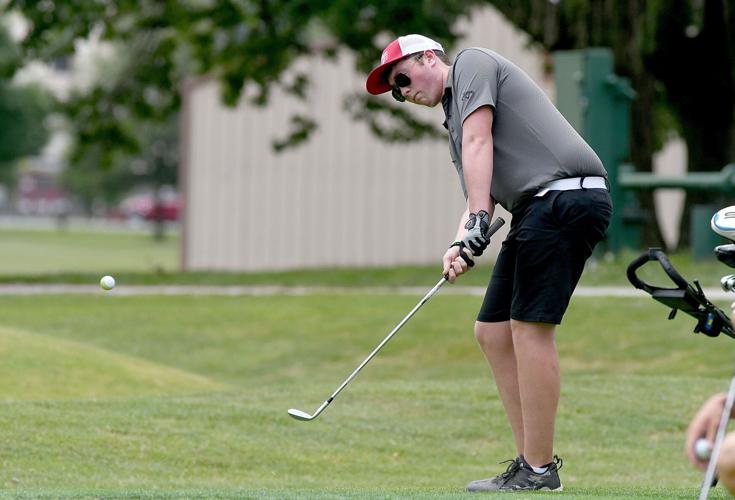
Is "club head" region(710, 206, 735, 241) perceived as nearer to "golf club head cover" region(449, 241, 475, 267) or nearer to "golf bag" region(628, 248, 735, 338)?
"golf bag" region(628, 248, 735, 338)

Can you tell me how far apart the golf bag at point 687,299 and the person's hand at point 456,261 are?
4.27 feet

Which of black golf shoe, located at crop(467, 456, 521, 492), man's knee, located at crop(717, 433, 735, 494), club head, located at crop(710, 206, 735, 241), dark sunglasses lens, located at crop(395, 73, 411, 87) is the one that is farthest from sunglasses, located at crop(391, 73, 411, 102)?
man's knee, located at crop(717, 433, 735, 494)

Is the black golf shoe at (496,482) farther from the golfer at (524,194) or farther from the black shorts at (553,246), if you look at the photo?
the black shorts at (553,246)

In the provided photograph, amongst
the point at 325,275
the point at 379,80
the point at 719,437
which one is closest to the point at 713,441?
the point at 719,437

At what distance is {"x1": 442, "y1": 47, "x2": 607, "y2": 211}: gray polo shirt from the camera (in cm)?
628

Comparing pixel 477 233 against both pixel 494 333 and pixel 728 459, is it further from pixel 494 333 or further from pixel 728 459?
pixel 728 459

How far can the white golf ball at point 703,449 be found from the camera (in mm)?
4043

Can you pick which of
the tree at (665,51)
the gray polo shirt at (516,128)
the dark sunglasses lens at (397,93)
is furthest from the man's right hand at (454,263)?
the tree at (665,51)

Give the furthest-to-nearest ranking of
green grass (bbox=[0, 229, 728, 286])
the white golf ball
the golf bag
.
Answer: green grass (bbox=[0, 229, 728, 286])
the golf bag
the white golf ball

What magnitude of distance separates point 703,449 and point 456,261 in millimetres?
2337

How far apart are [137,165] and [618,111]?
46.7 metres

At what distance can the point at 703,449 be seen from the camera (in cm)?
404

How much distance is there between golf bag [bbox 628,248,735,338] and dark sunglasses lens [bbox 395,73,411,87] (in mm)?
1744

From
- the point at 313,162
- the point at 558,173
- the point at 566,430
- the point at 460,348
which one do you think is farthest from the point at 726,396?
the point at 313,162
